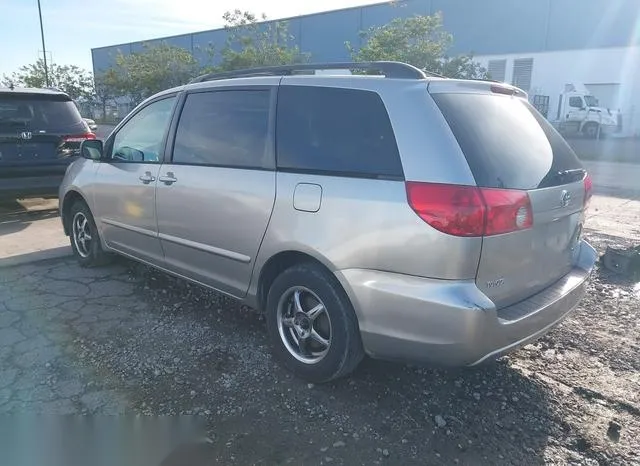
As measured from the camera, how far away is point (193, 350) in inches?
137

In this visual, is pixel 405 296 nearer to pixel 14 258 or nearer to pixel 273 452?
pixel 273 452

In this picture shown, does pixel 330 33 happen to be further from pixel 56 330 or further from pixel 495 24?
pixel 56 330

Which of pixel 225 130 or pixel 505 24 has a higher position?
pixel 505 24

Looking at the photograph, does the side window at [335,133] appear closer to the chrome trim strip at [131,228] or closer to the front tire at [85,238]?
the chrome trim strip at [131,228]

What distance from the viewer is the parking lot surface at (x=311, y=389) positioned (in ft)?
8.39

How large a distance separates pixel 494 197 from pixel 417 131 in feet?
1.65

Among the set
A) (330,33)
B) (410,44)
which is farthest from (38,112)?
(330,33)

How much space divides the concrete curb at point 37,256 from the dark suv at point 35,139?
5.15 feet

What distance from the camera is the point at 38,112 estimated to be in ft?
22.9

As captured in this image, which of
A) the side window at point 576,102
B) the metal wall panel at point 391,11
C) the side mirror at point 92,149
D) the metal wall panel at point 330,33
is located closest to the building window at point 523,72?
the side window at point 576,102

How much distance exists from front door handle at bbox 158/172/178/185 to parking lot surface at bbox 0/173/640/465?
1.08 metres

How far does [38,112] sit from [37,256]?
2588mm

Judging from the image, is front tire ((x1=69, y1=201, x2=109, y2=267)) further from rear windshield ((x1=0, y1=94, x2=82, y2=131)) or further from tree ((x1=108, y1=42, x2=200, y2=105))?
tree ((x1=108, y1=42, x2=200, y2=105))

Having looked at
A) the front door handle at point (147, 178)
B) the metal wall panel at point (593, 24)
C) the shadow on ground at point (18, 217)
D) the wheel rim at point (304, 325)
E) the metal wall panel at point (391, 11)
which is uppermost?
the metal wall panel at point (391, 11)
